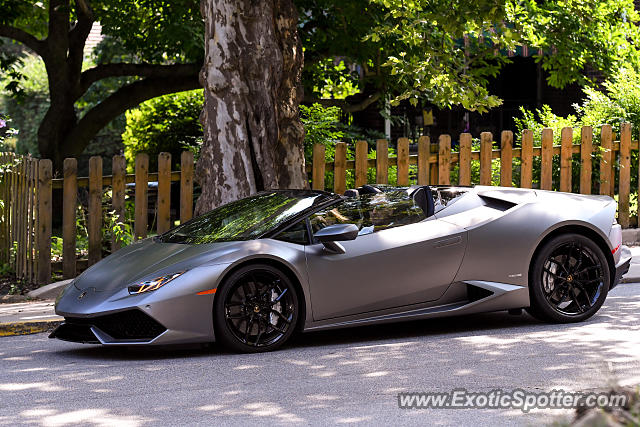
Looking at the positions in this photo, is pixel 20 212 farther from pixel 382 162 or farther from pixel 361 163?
pixel 382 162

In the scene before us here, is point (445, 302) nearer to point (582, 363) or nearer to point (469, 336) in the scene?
point (469, 336)

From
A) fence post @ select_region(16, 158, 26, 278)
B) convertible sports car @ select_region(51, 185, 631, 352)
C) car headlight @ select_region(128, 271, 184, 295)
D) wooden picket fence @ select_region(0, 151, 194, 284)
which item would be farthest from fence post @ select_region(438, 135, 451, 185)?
car headlight @ select_region(128, 271, 184, 295)

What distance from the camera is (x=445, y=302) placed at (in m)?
8.20

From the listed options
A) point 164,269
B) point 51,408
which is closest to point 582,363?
point 164,269

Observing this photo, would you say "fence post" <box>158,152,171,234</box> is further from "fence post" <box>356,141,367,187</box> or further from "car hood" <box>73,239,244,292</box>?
"car hood" <box>73,239,244,292</box>

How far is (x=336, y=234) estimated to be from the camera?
7633 millimetres

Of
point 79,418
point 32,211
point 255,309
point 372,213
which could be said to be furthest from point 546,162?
point 79,418

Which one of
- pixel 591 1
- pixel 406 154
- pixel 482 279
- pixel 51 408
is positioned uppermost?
pixel 591 1

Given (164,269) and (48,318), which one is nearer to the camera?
(164,269)

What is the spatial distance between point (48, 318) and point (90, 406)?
3.67 meters

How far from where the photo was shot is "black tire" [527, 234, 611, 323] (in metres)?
8.51

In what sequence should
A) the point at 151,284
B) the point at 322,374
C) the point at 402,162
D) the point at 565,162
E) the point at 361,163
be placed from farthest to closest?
the point at 565,162 → the point at 402,162 → the point at 361,163 → the point at 151,284 → the point at 322,374

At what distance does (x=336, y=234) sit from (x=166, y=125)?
1245cm

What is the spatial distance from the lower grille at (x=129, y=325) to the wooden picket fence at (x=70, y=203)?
177 inches
